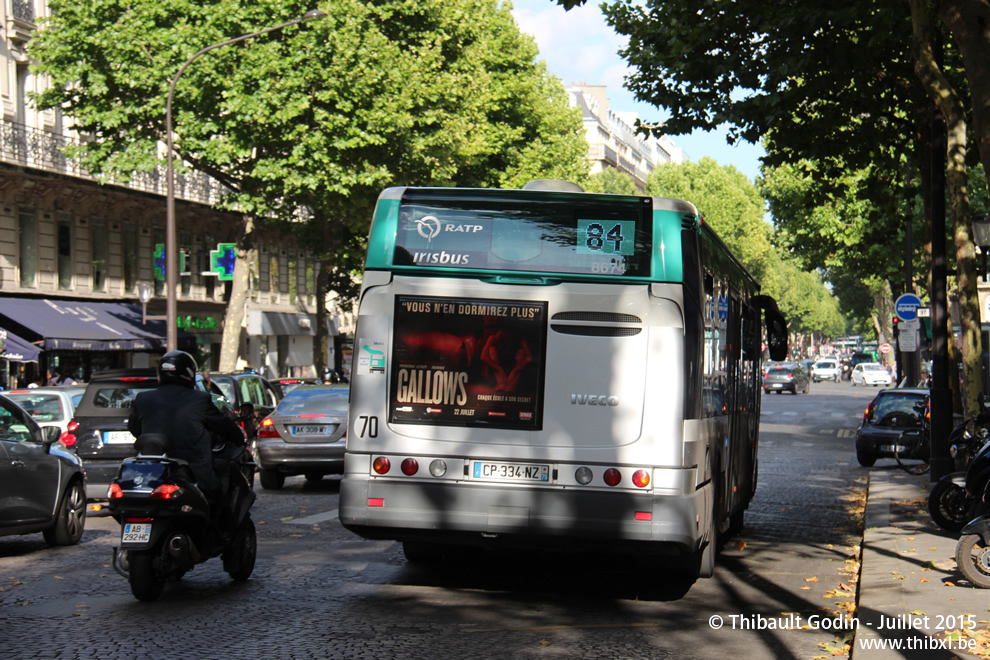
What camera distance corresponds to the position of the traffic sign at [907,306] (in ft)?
92.1

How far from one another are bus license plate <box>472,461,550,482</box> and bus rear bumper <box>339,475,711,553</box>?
6 centimetres

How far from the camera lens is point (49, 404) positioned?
16797 millimetres

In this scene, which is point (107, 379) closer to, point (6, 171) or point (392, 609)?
point (392, 609)

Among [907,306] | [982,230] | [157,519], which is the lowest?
[157,519]

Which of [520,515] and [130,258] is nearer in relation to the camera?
[520,515]

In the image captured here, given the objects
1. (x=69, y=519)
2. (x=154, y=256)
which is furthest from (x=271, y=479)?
(x=154, y=256)

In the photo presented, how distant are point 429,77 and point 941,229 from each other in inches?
749

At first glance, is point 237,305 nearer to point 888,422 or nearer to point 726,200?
point 888,422

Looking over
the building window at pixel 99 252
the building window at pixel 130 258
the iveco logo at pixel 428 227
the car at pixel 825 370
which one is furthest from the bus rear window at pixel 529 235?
the car at pixel 825 370

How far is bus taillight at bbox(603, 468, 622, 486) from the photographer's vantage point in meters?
8.48

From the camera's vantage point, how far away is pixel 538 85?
49156 mm

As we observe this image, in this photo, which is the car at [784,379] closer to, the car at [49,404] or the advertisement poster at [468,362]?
the car at [49,404]

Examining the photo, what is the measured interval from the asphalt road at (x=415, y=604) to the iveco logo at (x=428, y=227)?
8.05ft

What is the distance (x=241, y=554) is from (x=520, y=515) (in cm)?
213
